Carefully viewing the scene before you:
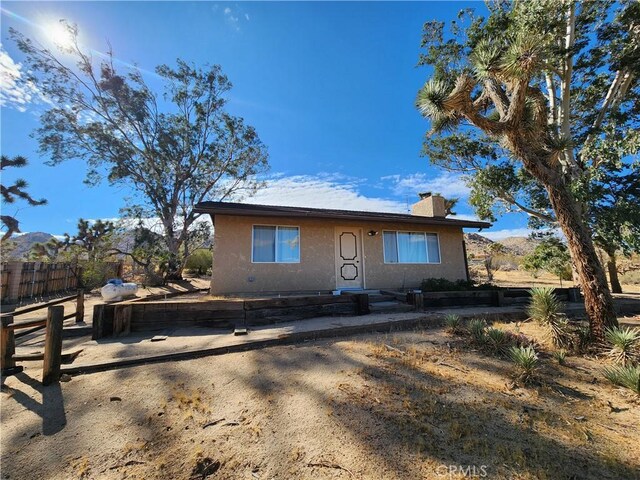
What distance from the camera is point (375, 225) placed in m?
9.94

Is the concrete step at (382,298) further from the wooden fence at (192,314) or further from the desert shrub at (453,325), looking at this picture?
the desert shrub at (453,325)

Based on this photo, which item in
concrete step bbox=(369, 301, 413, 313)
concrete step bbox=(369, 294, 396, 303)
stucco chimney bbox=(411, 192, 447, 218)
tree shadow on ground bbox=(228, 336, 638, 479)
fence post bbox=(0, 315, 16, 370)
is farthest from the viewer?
stucco chimney bbox=(411, 192, 447, 218)

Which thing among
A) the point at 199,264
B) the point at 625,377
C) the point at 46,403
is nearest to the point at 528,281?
the point at 625,377

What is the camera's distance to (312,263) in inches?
361

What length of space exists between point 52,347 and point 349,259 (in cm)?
779

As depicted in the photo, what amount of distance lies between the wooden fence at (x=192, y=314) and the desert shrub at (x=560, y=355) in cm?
434

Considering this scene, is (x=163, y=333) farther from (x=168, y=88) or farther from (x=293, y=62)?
(x=168, y=88)

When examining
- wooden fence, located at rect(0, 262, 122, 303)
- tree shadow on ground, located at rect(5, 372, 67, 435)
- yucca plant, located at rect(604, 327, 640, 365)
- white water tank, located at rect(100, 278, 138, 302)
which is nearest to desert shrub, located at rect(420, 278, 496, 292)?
yucca plant, located at rect(604, 327, 640, 365)

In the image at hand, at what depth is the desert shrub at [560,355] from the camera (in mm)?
3859

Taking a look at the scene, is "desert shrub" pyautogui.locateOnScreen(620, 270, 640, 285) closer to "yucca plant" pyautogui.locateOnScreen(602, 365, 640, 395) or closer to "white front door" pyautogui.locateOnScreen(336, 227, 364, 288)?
"white front door" pyautogui.locateOnScreen(336, 227, 364, 288)

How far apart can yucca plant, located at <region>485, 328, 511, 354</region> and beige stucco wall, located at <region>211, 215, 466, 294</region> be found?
5395 millimetres

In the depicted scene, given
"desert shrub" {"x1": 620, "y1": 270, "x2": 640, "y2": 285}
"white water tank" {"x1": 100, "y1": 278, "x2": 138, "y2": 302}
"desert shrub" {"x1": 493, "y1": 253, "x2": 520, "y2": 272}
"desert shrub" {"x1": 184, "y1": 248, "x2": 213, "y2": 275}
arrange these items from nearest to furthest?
"white water tank" {"x1": 100, "y1": 278, "x2": 138, "y2": 302}
"desert shrub" {"x1": 620, "y1": 270, "x2": 640, "y2": 285}
"desert shrub" {"x1": 184, "y1": 248, "x2": 213, "y2": 275}
"desert shrub" {"x1": 493, "y1": 253, "x2": 520, "y2": 272}

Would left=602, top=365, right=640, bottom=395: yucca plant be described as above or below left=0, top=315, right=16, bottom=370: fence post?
below

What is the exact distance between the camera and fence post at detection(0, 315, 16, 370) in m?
3.54
